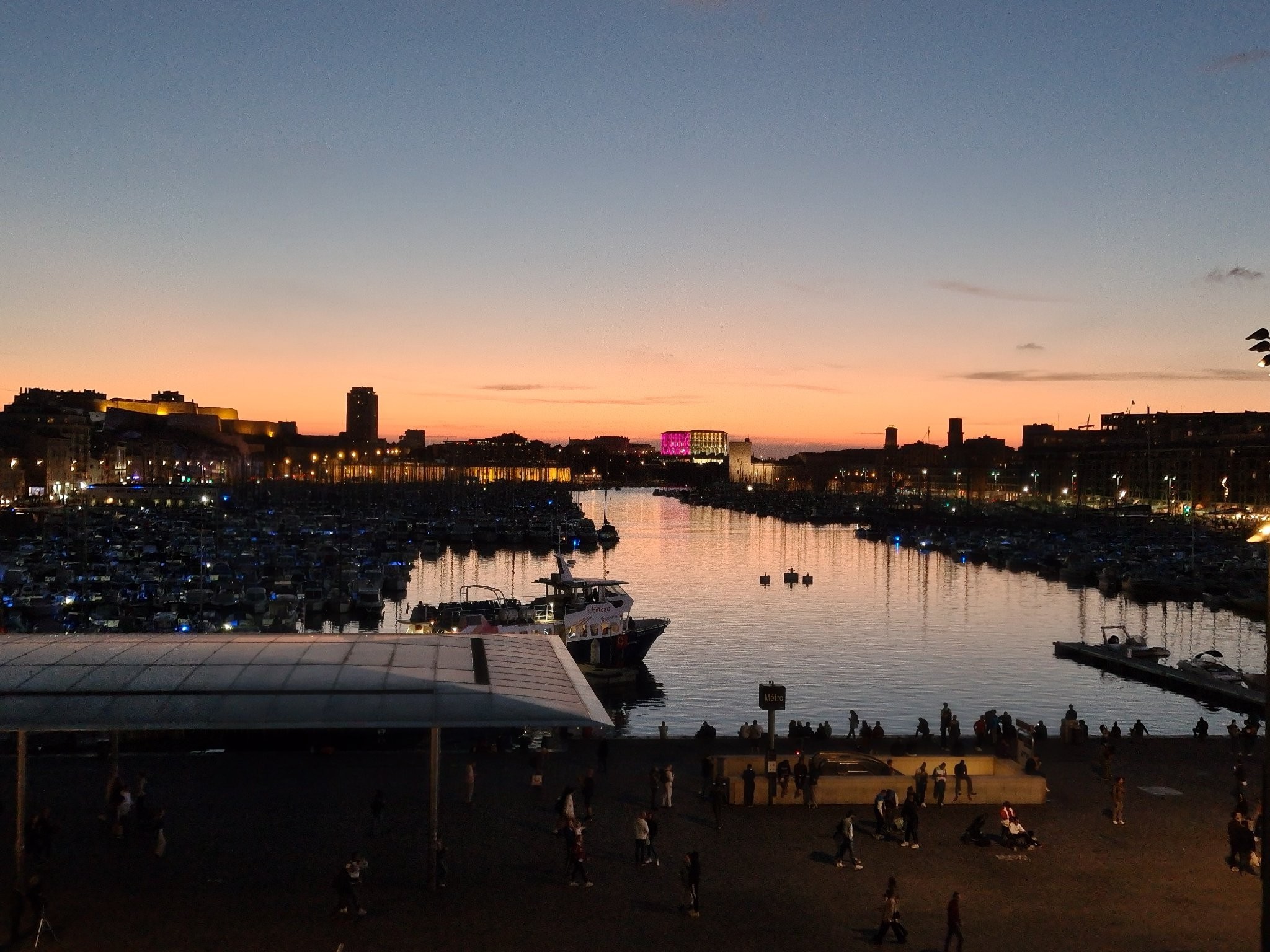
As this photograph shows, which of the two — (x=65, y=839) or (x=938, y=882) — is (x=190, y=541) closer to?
(x=65, y=839)

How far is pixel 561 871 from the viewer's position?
15273 mm

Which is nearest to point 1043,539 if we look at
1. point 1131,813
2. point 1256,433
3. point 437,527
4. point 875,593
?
A: point 875,593

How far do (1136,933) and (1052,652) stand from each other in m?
39.6

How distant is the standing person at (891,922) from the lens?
13.2 metres

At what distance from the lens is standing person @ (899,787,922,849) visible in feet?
54.6

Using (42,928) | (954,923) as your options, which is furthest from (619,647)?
(42,928)

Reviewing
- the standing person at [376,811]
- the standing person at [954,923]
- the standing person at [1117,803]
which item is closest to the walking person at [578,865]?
the standing person at [376,811]

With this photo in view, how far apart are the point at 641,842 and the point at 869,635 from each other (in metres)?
42.5

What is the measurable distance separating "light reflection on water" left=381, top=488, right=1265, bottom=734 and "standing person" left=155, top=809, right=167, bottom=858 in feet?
64.4

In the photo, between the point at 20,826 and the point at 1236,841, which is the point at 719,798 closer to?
the point at 1236,841

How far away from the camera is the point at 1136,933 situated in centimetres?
1374

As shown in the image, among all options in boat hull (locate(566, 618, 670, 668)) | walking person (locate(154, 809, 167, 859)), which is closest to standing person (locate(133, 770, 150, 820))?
walking person (locate(154, 809, 167, 859))

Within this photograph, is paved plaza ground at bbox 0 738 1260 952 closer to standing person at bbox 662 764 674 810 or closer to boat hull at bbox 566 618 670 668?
standing person at bbox 662 764 674 810

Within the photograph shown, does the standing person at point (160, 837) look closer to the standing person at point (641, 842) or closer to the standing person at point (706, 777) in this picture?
the standing person at point (641, 842)
